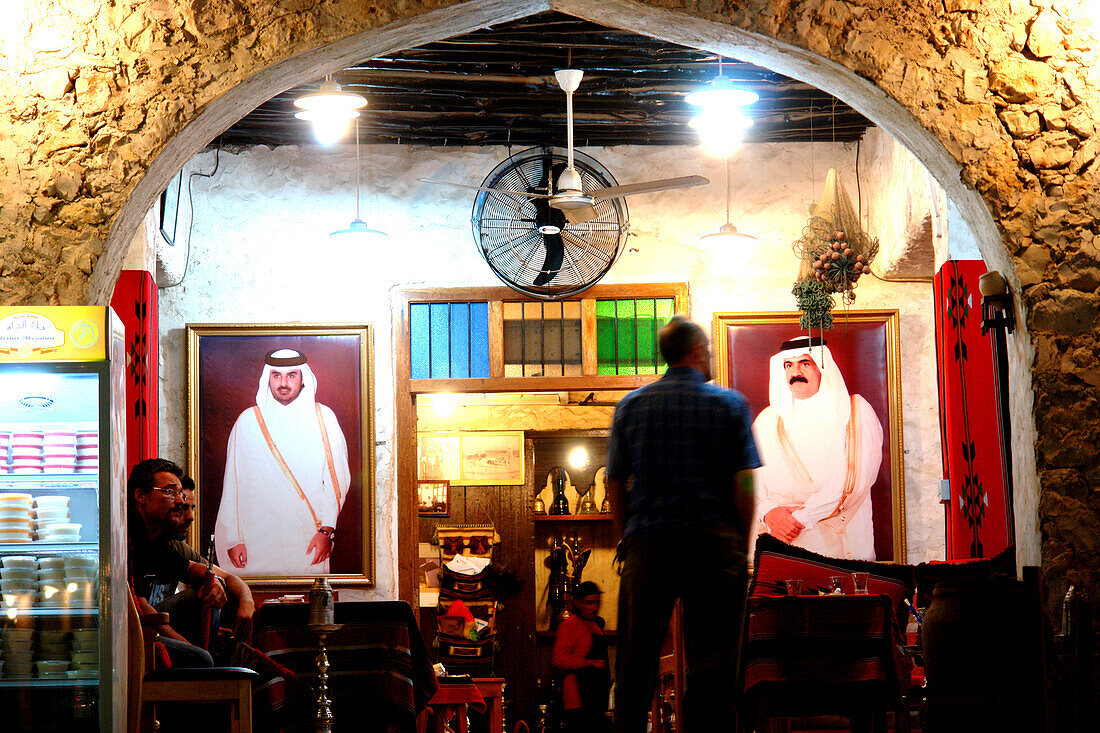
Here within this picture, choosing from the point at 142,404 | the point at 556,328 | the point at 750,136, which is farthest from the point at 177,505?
the point at 750,136

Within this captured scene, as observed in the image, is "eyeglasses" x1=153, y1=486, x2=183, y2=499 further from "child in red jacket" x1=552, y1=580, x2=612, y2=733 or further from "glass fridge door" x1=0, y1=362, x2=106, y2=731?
"child in red jacket" x1=552, y1=580, x2=612, y2=733

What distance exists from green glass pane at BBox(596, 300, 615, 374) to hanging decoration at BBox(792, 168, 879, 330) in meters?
1.27

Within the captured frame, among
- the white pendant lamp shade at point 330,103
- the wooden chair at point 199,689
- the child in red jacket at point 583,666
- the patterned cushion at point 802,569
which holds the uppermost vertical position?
the white pendant lamp shade at point 330,103

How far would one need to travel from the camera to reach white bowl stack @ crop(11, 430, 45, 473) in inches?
134

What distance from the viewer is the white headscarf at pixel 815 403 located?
25.8 feet

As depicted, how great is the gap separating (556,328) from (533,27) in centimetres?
248

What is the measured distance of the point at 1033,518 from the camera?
3.87m

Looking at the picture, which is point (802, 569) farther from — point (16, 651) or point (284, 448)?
point (16, 651)

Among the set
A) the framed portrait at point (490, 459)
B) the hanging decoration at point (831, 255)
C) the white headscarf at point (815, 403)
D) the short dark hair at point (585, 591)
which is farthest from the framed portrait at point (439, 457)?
the hanging decoration at point (831, 255)

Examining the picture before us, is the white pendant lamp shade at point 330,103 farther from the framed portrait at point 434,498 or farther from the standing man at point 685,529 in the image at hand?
the framed portrait at point 434,498

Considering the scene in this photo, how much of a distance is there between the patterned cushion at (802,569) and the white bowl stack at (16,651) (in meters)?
3.50

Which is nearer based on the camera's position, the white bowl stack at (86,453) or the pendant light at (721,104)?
the white bowl stack at (86,453)

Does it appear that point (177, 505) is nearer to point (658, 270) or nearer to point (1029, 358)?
point (1029, 358)

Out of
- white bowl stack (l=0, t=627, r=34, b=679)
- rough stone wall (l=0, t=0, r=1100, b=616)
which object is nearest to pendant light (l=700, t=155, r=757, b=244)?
rough stone wall (l=0, t=0, r=1100, b=616)
